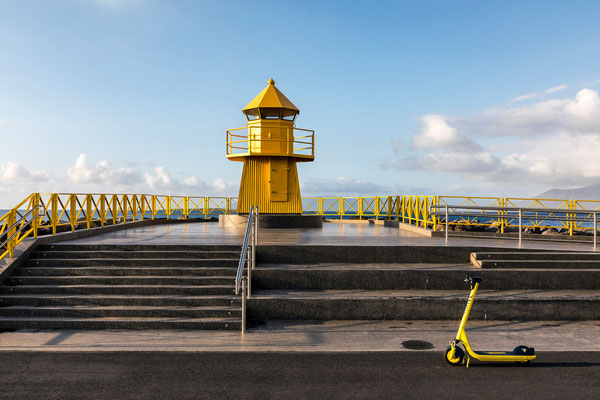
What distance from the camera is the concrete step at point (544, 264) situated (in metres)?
9.22

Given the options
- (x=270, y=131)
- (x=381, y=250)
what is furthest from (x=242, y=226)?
(x=381, y=250)

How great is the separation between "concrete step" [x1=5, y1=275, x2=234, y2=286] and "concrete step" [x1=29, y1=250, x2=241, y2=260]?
925mm

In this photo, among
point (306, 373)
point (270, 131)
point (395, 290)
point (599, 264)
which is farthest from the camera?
point (270, 131)

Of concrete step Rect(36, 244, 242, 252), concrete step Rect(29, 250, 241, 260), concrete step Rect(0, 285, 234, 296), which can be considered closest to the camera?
concrete step Rect(0, 285, 234, 296)

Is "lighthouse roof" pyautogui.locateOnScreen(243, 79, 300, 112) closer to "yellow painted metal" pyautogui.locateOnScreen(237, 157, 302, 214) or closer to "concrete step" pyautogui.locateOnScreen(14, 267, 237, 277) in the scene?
"yellow painted metal" pyautogui.locateOnScreen(237, 157, 302, 214)

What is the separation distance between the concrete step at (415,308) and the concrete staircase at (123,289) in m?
0.74

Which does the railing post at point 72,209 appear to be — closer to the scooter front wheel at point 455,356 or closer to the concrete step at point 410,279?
the concrete step at point 410,279

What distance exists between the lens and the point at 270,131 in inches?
682

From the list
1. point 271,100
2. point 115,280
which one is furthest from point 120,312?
point 271,100

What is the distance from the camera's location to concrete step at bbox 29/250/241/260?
30.9 feet

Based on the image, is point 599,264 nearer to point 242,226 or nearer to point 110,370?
point 110,370

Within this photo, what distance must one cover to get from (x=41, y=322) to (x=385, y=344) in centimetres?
560

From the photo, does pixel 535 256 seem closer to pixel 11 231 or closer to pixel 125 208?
pixel 11 231

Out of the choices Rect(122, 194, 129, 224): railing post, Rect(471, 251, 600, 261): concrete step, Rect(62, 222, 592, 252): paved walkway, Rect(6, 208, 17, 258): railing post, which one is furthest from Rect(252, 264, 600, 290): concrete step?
Rect(122, 194, 129, 224): railing post
